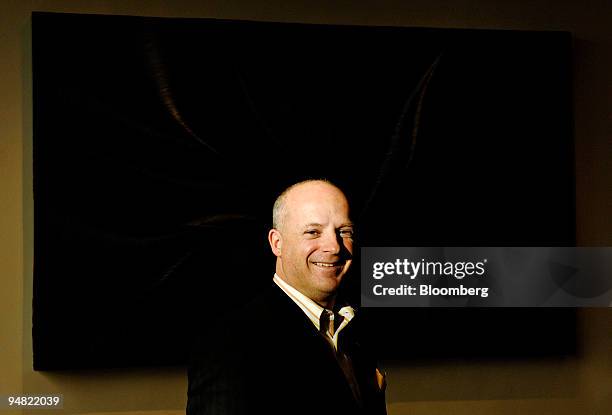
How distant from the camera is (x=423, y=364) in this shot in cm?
247

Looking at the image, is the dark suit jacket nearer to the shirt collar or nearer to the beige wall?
the shirt collar

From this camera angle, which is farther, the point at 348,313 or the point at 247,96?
the point at 247,96

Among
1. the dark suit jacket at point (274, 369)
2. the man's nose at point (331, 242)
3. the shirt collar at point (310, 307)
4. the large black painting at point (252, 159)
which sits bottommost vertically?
the dark suit jacket at point (274, 369)

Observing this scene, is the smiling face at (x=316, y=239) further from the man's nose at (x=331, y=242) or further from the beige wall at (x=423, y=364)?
the beige wall at (x=423, y=364)

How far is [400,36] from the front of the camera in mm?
2445

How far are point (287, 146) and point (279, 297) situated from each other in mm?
1087

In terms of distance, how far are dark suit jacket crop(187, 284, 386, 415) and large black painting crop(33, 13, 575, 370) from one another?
3.36 feet

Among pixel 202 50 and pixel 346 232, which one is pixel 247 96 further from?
pixel 346 232

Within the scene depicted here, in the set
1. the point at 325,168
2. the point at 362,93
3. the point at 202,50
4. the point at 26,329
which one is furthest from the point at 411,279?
the point at 26,329

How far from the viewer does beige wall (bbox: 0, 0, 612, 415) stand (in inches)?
90.7

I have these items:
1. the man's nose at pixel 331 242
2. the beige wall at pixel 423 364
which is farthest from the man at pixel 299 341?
the beige wall at pixel 423 364

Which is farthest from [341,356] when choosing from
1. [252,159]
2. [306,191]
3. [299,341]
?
[252,159]

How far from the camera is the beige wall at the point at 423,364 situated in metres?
2.30

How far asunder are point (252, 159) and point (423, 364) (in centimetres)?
92
